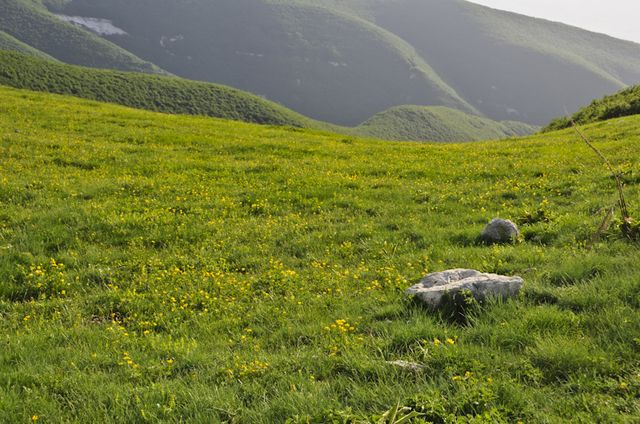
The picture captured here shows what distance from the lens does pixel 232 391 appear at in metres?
5.58

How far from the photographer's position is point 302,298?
8703 millimetres

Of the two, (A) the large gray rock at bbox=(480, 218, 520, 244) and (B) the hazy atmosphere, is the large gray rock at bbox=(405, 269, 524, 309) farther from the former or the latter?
(A) the large gray rock at bbox=(480, 218, 520, 244)

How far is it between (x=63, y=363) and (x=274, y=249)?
5870 mm

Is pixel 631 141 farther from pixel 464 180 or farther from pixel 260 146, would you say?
pixel 260 146

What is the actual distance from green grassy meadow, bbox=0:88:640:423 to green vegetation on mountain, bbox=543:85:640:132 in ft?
99.3

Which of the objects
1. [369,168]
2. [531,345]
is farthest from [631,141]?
[531,345]

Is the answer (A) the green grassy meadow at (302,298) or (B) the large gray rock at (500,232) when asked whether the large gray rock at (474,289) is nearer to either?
(A) the green grassy meadow at (302,298)

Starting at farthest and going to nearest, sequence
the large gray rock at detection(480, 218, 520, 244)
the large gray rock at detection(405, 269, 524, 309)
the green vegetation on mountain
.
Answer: the green vegetation on mountain → the large gray rock at detection(480, 218, 520, 244) → the large gray rock at detection(405, 269, 524, 309)

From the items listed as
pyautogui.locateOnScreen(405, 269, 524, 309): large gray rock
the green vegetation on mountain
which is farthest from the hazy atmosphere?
the green vegetation on mountain

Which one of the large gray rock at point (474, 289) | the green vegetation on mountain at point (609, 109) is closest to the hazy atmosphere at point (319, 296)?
the large gray rock at point (474, 289)

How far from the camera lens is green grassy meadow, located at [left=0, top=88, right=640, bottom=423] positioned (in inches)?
207

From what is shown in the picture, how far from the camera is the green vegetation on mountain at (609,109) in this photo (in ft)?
145

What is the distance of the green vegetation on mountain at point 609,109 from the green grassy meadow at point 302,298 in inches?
1192

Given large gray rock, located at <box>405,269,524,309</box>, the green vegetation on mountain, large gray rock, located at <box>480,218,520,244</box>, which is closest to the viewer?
large gray rock, located at <box>405,269,524,309</box>
